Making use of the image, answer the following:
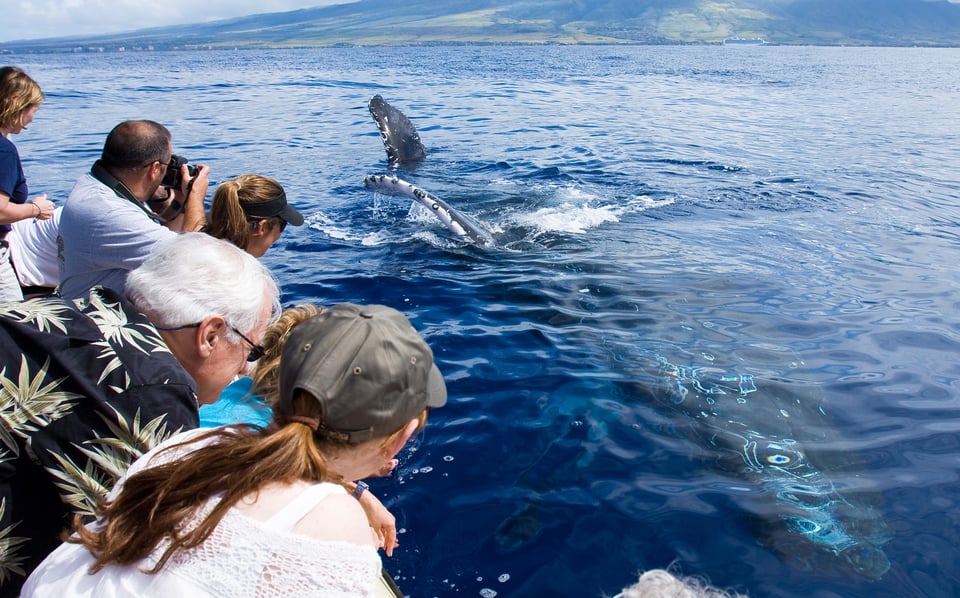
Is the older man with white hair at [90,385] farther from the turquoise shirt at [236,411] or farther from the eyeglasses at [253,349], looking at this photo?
the turquoise shirt at [236,411]

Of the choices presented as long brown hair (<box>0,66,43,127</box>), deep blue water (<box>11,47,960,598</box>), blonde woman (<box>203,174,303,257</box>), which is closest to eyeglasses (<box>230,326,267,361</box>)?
deep blue water (<box>11,47,960,598</box>)

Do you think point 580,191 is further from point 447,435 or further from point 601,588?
point 601,588

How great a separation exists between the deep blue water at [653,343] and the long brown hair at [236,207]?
2.07 m

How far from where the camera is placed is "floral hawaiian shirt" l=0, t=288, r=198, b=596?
229cm

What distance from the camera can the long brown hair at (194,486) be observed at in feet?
5.79

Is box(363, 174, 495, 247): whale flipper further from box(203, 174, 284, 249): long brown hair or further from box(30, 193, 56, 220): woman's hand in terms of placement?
box(203, 174, 284, 249): long brown hair

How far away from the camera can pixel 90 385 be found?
2.40 m

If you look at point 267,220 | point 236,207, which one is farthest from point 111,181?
point 267,220

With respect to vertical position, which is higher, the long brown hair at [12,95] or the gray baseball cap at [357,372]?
the long brown hair at [12,95]

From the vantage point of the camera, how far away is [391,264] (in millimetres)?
9445

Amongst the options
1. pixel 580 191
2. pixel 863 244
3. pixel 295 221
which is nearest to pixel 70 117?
pixel 580 191

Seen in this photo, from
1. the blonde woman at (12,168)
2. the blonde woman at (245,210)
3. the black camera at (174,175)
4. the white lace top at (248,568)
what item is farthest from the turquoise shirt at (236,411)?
the white lace top at (248,568)

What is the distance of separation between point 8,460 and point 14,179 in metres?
4.20

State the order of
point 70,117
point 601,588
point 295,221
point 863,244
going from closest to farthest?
point 601,588 → point 295,221 → point 863,244 → point 70,117
